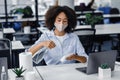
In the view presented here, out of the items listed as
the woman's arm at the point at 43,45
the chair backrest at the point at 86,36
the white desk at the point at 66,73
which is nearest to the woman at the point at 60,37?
the woman's arm at the point at 43,45

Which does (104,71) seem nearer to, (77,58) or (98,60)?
(98,60)

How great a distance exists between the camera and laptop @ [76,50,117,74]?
1908mm

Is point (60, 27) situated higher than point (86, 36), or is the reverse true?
point (60, 27)

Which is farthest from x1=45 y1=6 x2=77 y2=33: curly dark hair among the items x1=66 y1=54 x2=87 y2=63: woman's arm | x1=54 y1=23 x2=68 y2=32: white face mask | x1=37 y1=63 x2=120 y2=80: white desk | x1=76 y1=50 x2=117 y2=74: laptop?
x1=76 y1=50 x2=117 y2=74: laptop

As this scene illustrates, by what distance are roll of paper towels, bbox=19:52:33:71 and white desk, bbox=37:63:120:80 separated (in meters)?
0.14

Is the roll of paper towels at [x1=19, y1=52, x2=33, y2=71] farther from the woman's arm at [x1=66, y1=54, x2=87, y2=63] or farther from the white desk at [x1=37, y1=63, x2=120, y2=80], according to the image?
the woman's arm at [x1=66, y1=54, x2=87, y2=63]

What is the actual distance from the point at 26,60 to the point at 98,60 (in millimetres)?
531

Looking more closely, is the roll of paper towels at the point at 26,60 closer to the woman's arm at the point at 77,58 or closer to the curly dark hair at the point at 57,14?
the woman's arm at the point at 77,58

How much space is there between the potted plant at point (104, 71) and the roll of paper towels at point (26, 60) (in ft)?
1.69

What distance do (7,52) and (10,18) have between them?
5034 millimetres

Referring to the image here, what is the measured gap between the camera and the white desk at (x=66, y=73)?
6.32ft

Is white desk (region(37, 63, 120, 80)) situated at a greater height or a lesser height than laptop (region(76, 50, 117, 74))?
lesser

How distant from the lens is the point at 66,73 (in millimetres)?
2049

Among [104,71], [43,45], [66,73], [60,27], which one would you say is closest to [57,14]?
[60,27]
